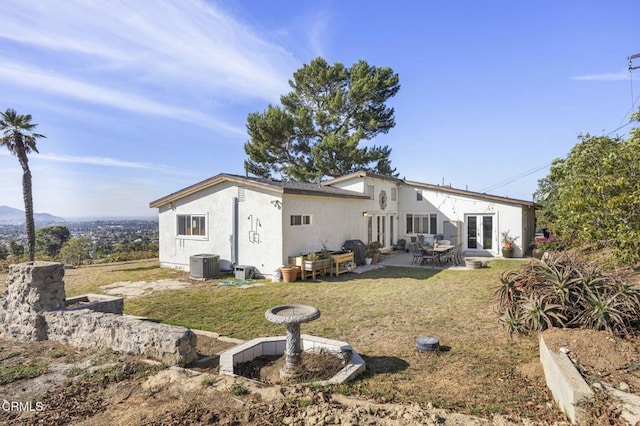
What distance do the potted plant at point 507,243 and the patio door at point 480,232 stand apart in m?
0.50

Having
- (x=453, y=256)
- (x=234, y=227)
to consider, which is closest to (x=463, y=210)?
(x=453, y=256)

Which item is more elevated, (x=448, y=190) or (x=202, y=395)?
(x=448, y=190)

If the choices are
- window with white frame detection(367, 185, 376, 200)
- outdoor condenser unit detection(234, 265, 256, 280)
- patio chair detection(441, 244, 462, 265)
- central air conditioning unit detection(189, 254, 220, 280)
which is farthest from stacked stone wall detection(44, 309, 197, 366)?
window with white frame detection(367, 185, 376, 200)

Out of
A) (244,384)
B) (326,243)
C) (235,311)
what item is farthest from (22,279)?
(326,243)

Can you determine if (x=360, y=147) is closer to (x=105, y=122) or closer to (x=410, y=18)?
(x=410, y=18)

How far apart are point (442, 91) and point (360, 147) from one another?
10563 mm

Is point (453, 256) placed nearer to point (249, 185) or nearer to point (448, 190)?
point (448, 190)

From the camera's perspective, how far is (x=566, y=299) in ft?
18.1

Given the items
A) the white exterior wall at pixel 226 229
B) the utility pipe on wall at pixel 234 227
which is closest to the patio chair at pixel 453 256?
the white exterior wall at pixel 226 229

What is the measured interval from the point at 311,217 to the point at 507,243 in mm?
10611

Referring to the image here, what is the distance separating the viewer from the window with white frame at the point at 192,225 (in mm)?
14719

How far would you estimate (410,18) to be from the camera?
13094 mm

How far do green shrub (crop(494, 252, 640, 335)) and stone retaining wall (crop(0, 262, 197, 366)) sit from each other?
5.68 m

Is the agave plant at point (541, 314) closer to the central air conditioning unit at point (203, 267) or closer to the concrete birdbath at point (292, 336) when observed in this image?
the concrete birdbath at point (292, 336)
